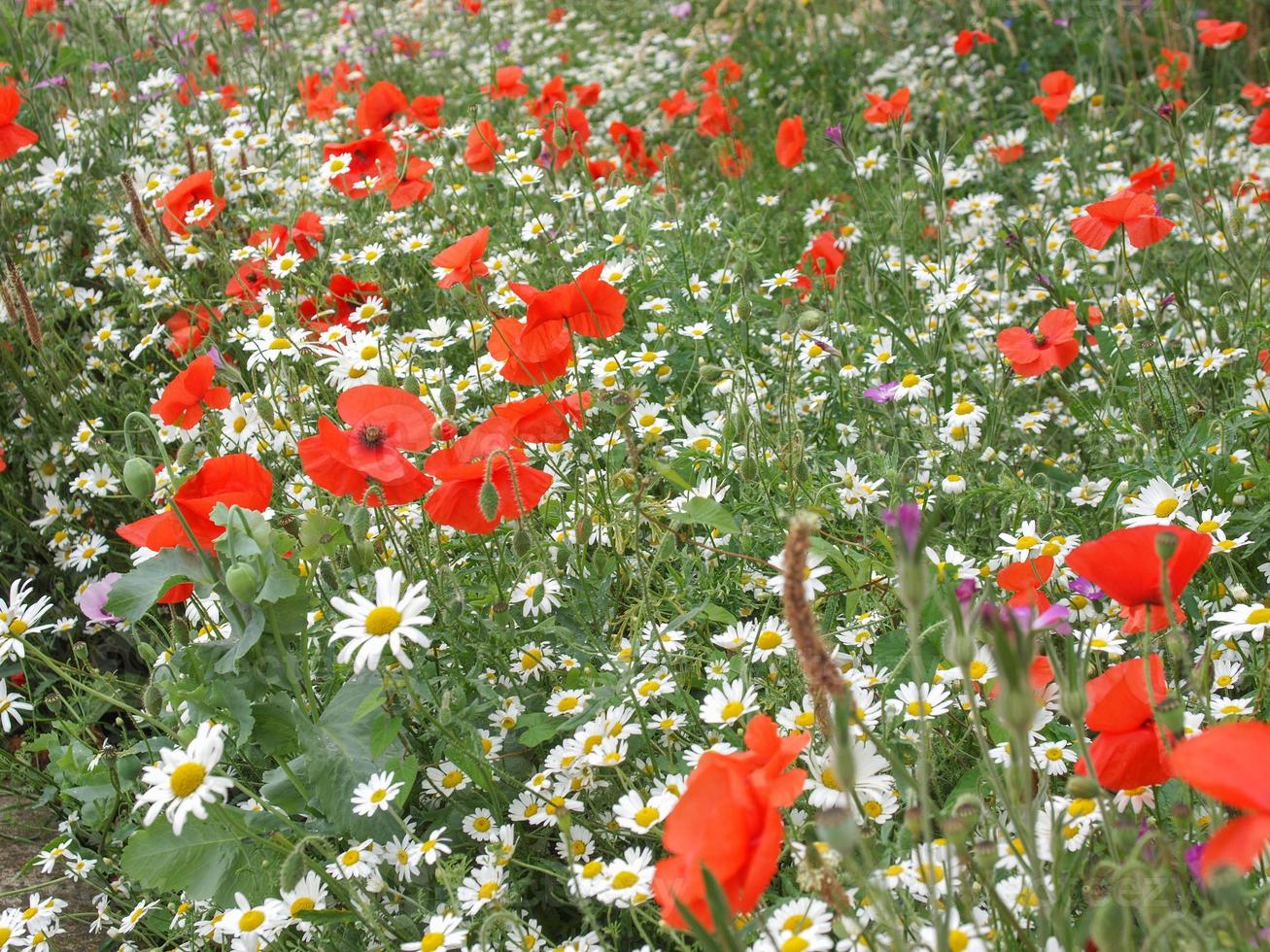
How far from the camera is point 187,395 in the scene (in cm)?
237

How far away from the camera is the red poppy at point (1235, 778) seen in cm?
90

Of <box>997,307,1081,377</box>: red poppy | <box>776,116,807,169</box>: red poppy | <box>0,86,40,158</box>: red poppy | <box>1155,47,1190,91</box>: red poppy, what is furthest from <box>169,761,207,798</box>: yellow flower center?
<box>1155,47,1190,91</box>: red poppy

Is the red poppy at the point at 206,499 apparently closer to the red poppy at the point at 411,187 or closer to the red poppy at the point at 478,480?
the red poppy at the point at 478,480

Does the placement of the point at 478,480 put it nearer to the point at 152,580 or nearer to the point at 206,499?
the point at 206,499

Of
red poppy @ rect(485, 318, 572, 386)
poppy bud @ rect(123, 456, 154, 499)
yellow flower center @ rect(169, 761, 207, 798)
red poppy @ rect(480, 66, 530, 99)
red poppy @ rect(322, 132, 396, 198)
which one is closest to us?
yellow flower center @ rect(169, 761, 207, 798)

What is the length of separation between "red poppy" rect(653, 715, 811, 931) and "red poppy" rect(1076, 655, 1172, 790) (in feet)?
1.38

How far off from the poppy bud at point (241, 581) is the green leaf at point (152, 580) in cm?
15

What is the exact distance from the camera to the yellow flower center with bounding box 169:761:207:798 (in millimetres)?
1598

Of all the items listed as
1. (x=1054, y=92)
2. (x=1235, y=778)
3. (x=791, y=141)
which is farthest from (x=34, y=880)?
(x=1054, y=92)

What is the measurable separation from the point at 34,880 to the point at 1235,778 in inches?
88.2

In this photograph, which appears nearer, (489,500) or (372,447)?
(489,500)

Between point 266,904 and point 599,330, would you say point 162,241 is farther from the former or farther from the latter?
point 266,904

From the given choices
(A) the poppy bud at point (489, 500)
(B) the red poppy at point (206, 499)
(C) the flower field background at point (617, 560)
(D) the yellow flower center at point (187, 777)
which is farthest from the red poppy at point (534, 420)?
(D) the yellow flower center at point (187, 777)

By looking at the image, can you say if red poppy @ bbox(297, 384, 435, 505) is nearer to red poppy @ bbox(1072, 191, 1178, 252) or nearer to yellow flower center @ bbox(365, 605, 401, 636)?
yellow flower center @ bbox(365, 605, 401, 636)
